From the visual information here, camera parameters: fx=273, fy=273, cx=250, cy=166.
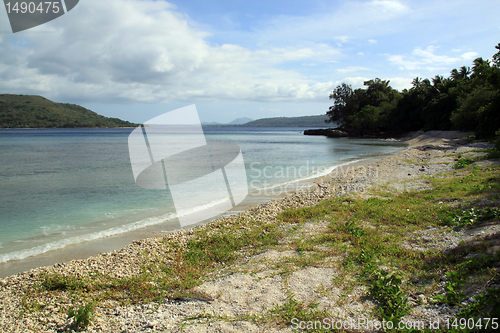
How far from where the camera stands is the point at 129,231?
9398 mm

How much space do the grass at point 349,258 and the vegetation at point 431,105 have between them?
24.3m

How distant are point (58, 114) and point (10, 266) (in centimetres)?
21779

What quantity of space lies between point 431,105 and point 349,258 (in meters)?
66.5

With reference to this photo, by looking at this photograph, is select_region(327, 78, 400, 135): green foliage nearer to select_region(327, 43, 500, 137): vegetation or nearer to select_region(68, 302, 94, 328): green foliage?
select_region(327, 43, 500, 137): vegetation

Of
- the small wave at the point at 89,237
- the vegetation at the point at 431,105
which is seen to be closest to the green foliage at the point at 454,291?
the small wave at the point at 89,237

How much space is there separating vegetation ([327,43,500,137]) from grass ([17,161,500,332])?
24275mm

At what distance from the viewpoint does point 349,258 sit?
5641 mm

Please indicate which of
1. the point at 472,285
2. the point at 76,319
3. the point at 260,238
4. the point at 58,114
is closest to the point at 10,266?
the point at 76,319

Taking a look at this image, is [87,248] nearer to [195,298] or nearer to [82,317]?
[82,317]

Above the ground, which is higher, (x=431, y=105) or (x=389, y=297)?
(x=431, y=105)

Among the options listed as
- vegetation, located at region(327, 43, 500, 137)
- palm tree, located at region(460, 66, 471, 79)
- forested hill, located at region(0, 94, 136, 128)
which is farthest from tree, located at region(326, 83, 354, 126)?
forested hill, located at region(0, 94, 136, 128)

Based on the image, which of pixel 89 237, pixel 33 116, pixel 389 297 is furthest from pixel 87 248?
pixel 33 116

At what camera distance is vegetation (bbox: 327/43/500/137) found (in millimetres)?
33531

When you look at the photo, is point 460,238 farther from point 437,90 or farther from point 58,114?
point 58,114
